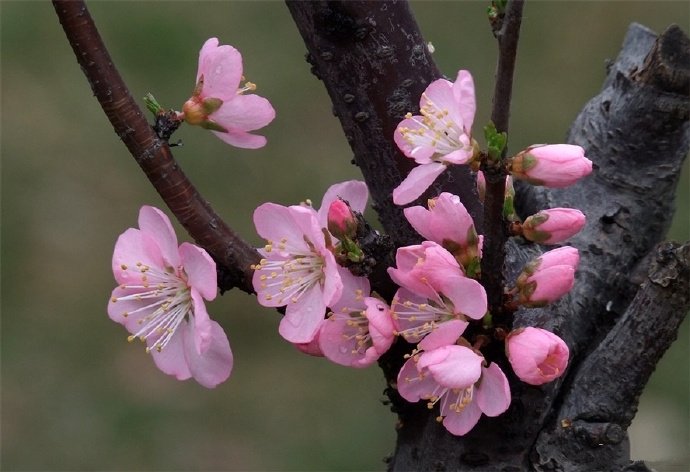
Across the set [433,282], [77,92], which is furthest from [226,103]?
[77,92]

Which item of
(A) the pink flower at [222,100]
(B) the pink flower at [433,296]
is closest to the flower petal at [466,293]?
(B) the pink flower at [433,296]

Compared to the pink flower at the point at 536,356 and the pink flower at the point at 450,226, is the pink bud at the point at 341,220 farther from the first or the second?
the pink flower at the point at 536,356

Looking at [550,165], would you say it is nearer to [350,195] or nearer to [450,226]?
[450,226]

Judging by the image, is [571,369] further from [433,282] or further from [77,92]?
[77,92]

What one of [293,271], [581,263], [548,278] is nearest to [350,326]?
[293,271]

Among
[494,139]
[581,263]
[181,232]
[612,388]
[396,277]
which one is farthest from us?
[181,232]

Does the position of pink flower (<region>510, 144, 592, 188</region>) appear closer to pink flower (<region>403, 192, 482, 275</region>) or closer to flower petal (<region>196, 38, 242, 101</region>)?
pink flower (<region>403, 192, 482, 275</region>)
